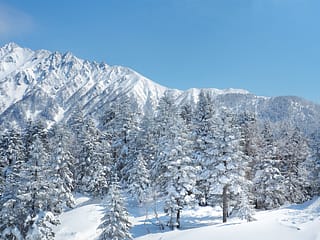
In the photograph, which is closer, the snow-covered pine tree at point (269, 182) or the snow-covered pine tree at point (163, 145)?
the snow-covered pine tree at point (163, 145)

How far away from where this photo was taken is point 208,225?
30.9 meters

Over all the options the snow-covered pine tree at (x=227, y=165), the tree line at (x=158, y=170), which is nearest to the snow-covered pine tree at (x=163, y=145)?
the tree line at (x=158, y=170)

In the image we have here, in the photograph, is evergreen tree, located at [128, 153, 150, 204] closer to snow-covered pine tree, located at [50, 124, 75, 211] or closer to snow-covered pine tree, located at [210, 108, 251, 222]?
snow-covered pine tree, located at [50, 124, 75, 211]

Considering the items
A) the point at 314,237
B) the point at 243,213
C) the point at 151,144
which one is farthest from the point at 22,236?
the point at 151,144

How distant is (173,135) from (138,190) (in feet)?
37.9

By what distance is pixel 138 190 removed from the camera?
135 feet

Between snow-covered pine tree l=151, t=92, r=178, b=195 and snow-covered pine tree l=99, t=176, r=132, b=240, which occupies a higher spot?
snow-covered pine tree l=151, t=92, r=178, b=195

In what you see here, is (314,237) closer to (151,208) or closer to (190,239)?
(190,239)

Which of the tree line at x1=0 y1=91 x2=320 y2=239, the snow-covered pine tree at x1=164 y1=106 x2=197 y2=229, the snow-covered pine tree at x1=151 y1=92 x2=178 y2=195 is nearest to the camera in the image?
the tree line at x1=0 y1=91 x2=320 y2=239

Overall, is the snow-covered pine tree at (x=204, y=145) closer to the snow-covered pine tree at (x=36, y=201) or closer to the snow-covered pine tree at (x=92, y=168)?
the snow-covered pine tree at (x=92, y=168)

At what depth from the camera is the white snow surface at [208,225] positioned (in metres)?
21.6

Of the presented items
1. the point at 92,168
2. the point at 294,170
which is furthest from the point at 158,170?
the point at 294,170

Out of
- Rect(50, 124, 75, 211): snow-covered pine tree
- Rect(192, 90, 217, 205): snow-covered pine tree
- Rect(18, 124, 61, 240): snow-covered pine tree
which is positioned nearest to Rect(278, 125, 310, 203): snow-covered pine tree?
Rect(192, 90, 217, 205): snow-covered pine tree

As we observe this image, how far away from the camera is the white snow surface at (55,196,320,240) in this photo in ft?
70.8
